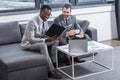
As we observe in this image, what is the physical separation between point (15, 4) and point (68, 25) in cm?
122

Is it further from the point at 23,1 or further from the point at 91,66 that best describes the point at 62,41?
the point at 23,1

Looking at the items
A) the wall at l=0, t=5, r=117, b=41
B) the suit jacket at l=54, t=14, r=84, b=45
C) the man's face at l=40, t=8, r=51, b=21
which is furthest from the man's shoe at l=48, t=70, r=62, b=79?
the wall at l=0, t=5, r=117, b=41

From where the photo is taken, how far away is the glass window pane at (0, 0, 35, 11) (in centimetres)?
446

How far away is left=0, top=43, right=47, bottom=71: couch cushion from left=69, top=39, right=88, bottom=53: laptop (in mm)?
419

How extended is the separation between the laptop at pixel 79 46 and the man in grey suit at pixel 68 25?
600mm

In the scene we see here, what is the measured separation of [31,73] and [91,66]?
3.71ft

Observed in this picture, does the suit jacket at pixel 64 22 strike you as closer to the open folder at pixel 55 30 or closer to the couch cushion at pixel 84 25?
the couch cushion at pixel 84 25

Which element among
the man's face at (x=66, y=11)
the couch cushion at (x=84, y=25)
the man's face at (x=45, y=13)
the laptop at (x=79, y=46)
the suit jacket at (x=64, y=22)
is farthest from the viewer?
the couch cushion at (x=84, y=25)

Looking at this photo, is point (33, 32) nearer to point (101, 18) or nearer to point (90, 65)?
point (90, 65)

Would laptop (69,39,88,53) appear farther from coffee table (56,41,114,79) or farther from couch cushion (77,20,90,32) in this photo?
couch cushion (77,20,90,32)

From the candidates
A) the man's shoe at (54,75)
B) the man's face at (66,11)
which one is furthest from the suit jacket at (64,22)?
the man's shoe at (54,75)

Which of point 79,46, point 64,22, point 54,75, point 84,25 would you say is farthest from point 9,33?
point 84,25

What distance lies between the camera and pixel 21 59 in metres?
3.12

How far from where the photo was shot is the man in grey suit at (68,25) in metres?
3.89
